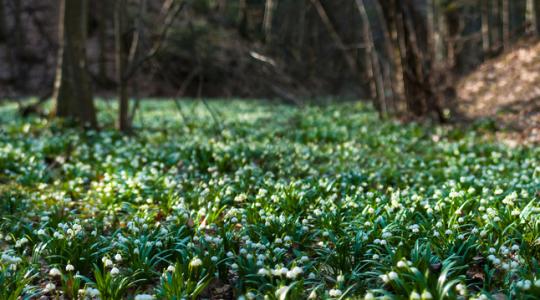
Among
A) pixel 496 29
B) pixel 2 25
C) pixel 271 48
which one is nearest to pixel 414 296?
pixel 271 48

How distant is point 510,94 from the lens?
1279 cm

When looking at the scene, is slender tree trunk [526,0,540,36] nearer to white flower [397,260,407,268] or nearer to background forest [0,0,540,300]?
background forest [0,0,540,300]

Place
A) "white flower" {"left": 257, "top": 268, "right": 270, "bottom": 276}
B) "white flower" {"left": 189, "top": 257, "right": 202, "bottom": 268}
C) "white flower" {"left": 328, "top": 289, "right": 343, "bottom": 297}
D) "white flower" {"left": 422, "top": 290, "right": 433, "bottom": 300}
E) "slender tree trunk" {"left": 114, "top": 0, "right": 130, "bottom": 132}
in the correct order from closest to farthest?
"white flower" {"left": 422, "top": 290, "right": 433, "bottom": 300}
"white flower" {"left": 328, "top": 289, "right": 343, "bottom": 297}
"white flower" {"left": 257, "top": 268, "right": 270, "bottom": 276}
"white flower" {"left": 189, "top": 257, "right": 202, "bottom": 268}
"slender tree trunk" {"left": 114, "top": 0, "right": 130, "bottom": 132}

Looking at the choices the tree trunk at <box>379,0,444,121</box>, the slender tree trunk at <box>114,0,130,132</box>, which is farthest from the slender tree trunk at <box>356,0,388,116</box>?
the slender tree trunk at <box>114,0,130,132</box>

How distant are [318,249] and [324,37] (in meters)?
22.3

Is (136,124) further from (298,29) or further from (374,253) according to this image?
(298,29)

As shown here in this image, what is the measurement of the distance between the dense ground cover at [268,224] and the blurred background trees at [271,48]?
203 cm

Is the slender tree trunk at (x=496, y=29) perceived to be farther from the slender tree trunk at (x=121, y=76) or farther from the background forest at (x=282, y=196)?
the slender tree trunk at (x=121, y=76)

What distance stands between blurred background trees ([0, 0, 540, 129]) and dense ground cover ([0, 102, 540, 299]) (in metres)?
2.03

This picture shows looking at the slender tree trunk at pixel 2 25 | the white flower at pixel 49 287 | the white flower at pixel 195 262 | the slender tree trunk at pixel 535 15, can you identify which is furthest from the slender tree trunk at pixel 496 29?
the slender tree trunk at pixel 2 25

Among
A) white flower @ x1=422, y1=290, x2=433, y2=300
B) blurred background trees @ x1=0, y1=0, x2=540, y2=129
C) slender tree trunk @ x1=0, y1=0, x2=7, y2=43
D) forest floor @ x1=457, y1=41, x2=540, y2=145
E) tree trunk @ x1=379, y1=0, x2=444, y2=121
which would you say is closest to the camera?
white flower @ x1=422, y1=290, x2=433, y2=300

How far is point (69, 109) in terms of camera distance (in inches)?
408

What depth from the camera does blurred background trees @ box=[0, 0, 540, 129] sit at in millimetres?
10062

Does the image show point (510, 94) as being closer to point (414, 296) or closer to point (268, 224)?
point (268, 224)
